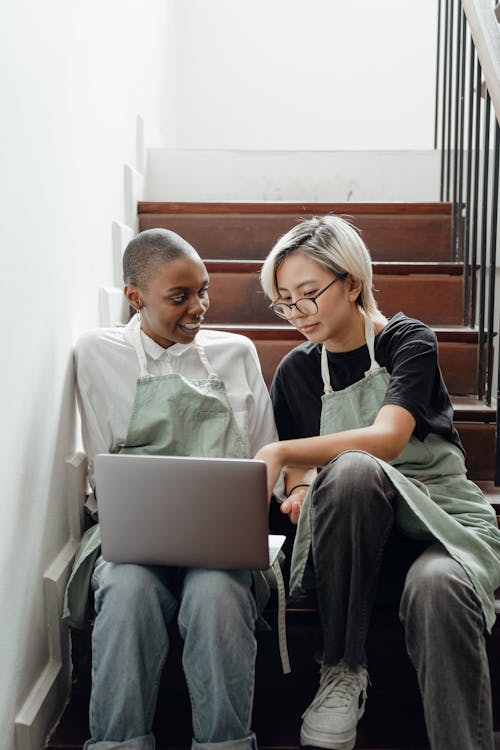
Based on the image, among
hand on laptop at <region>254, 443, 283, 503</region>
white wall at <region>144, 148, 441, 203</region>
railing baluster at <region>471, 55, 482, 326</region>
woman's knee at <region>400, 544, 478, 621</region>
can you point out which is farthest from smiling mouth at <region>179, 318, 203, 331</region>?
white wall at <region>144, 148, 441, 203</region>

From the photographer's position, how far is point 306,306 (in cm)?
178

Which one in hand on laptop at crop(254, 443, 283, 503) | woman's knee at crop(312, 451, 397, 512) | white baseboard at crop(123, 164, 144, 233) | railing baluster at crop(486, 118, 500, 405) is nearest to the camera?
woman's knee at crop(312, 451, 397, 512)

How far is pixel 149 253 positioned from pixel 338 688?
3.07 ft

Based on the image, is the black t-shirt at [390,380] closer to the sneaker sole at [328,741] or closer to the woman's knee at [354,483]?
the woman's knee at [354,483]

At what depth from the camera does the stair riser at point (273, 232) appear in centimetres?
276

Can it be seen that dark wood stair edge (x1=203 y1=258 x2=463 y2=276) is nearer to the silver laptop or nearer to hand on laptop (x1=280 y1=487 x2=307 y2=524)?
hand on laptop (x1=280 y1=487 x2=307 y2=524)

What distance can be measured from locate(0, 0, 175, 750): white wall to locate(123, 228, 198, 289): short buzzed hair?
0.14 m

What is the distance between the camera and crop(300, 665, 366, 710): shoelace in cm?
152

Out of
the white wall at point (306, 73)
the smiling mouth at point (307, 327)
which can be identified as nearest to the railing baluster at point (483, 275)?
the smiling mouth at point (307, 327)

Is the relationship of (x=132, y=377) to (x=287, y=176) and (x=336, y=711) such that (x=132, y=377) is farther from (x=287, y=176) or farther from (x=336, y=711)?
(x=287, y=176)

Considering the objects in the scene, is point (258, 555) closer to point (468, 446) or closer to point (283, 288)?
point (283, 288)

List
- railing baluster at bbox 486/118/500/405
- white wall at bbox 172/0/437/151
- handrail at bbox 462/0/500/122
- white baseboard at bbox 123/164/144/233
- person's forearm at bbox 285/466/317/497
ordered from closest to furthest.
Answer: person's forearm at bbox 285/466/317/497 → handrail at bbox 462/0/500/122 → railing baluster at bbox 486/118/500/405 → white baseboard at bbox 123/164/144/233 → white wall at bbox 172/0/437/151

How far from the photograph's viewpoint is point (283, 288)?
1.80 metres

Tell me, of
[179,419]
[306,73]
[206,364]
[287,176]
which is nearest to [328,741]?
[179,419]
